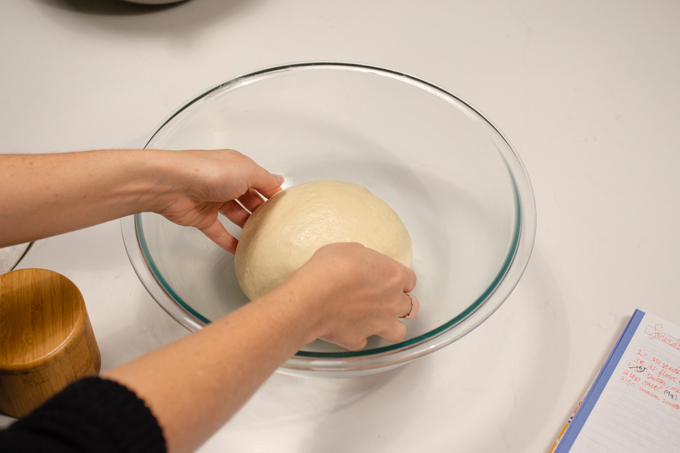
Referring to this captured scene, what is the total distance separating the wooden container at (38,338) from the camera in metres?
0.64

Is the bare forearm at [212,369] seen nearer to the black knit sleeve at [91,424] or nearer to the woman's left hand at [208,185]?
the black knit sleeve at [91,424]

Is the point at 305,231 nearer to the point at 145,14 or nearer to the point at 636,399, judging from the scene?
the point at 636,399

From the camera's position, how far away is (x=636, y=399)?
31.4 inches

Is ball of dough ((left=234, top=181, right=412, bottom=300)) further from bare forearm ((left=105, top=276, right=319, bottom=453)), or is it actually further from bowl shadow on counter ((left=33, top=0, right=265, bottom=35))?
bowl shadow on counter ((left=33, top=0, right=265, bottom=35))

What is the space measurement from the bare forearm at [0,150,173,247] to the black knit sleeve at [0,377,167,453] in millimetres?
353

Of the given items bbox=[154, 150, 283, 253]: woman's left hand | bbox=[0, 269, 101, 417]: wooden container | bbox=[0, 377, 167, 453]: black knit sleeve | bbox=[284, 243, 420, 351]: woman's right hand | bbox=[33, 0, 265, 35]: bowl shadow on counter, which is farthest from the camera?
bbox=[33, 0, 265, 35]: bowl shadow on counter

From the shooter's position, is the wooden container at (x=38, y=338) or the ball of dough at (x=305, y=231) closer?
the wooden container at (x=38, y=338)

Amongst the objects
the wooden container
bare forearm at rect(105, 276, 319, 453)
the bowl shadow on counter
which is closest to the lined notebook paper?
bare forearm at rect(105, 276, 319, 453)

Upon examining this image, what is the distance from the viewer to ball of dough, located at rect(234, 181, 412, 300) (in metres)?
0.81

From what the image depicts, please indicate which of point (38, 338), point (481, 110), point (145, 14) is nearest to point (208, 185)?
point (38, 338)

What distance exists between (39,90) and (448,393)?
1224mm

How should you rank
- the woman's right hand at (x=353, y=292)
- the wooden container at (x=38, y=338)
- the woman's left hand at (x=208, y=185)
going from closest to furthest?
the woman's right hand at (x=353, y=292) → the wooden container at (x=38, y=338) → the woman's left hand at (x=208, y=185)

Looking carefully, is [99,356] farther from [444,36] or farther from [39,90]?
[444,36]

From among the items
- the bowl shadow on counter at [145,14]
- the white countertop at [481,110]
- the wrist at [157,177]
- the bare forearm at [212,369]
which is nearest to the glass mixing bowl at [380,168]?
the wrist at [157,177]
